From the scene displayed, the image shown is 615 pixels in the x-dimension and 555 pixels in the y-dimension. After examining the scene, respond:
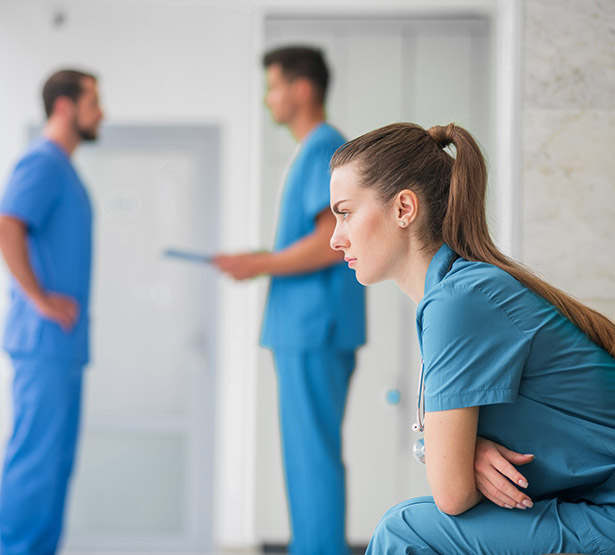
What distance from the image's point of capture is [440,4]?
2.50 m

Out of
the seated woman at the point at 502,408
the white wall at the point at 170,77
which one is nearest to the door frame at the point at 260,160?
the white wall at the point at 170,77

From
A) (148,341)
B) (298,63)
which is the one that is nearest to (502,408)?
(298,63)

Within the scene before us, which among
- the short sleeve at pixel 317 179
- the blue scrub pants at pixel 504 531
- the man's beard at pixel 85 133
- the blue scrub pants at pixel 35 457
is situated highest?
the man's beard at pixel 85 133

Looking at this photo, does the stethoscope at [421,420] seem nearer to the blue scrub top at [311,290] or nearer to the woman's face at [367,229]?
the woman's face at [367,229]

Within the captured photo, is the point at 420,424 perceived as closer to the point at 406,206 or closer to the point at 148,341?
the point at 406,206

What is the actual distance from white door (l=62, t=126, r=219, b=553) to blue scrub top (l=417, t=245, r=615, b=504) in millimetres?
2085

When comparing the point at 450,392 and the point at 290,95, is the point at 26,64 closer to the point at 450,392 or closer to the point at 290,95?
the point at 290,95

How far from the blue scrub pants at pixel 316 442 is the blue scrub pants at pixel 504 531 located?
875 mm

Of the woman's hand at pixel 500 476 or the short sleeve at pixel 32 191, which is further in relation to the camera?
the short sleeve at pixel 32 191

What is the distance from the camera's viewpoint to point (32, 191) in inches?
84.7

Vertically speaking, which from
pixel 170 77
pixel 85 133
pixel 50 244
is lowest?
pixel 50 244

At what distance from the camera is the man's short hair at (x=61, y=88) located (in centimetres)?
238

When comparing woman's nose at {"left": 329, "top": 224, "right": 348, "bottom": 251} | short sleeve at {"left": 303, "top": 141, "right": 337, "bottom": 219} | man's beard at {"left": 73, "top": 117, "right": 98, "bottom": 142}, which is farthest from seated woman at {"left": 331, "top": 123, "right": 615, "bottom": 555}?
man's beard at {"left": 73, "top": 117, "right": 98, "bottom": 142}

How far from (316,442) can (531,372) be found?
38.4 inches
